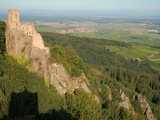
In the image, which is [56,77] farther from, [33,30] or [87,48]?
[87,48]

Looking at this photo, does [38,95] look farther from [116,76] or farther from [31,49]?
[116,76]

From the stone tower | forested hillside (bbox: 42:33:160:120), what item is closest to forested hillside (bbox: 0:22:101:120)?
the stone tower

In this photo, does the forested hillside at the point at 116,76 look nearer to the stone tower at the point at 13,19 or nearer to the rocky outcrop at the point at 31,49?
the rocky outcrop at the point at 31,49

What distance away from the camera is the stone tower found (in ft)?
163

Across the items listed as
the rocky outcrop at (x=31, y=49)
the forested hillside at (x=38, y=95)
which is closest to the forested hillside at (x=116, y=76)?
the forested hillside at (x=38, y=95)

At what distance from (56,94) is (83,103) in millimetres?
4304

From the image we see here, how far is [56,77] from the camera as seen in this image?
50688 millimetres

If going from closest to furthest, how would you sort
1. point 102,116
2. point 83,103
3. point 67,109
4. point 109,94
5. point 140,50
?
point 67,109
point 83,103
point 102,116
point 109,94
point 140,50

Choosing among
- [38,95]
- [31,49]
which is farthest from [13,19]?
[38,95]

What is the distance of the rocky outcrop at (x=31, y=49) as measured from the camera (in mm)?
49281

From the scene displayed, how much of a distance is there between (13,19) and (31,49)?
15.4 ft

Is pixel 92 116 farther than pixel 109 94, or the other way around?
pixel 109 94

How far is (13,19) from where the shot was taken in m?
49.9

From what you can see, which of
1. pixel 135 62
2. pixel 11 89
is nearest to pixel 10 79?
pixel 11 89
